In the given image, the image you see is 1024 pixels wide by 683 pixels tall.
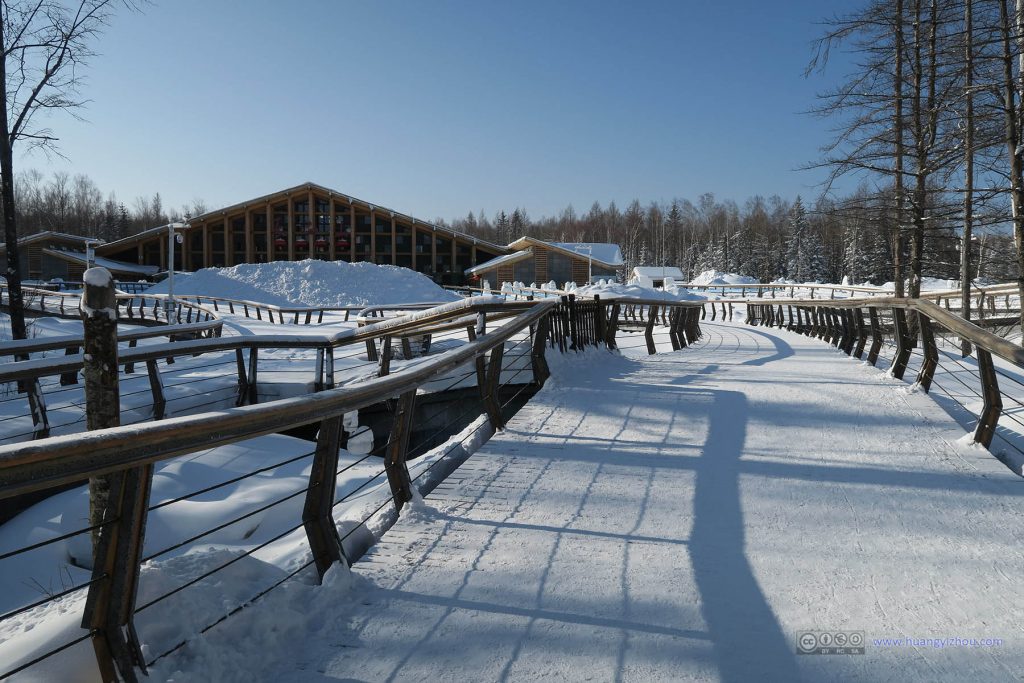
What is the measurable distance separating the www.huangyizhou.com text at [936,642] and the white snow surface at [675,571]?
0.04ft

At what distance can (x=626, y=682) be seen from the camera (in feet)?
7.75

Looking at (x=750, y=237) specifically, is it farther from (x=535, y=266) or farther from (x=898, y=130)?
(x=898, y=130)

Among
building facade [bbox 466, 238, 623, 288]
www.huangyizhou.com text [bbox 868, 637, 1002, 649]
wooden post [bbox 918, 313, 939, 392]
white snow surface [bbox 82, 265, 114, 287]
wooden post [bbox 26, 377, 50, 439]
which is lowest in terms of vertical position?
www.huangyizhou.com text [bbox 868, 637, 1002, 649]

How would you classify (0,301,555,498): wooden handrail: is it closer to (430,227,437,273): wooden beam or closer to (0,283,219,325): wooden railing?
(0,283,219,325): wooden railing

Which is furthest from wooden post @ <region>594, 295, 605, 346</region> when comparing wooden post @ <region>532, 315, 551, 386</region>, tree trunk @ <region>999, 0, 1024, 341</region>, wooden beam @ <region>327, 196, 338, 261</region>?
wooden beam @ <region>327, 196, 338, 261</region>

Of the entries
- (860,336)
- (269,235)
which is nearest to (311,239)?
(269,235)

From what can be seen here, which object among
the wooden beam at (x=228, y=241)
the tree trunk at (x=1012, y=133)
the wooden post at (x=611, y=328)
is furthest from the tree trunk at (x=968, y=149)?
the wooden beam at (x=228, y=241)

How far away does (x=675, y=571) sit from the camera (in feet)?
10.5

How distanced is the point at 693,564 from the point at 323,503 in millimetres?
1744

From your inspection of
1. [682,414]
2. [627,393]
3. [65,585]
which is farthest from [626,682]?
[627,393]

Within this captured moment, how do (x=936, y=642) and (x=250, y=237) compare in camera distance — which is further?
(x=250, y=237)

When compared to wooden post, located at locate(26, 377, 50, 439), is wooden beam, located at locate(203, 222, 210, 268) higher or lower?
higher

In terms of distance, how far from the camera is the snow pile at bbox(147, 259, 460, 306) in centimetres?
4947

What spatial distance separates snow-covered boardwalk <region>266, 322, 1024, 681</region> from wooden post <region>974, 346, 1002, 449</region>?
217mm
